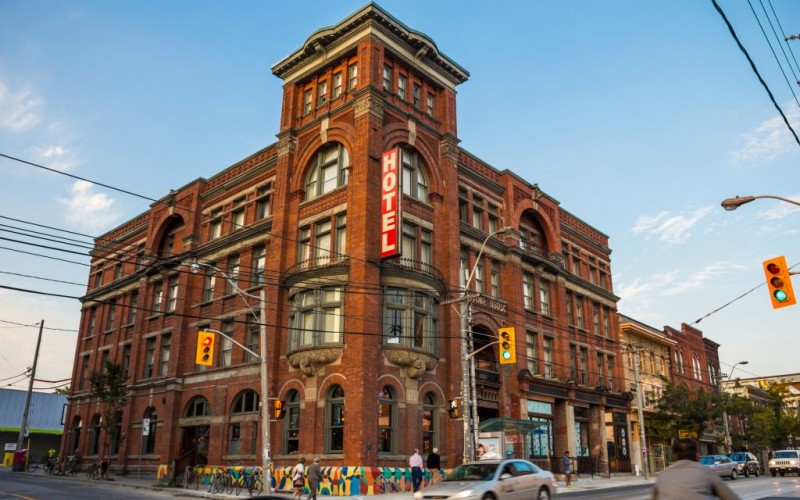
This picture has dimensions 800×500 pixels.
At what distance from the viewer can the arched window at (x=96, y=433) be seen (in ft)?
148

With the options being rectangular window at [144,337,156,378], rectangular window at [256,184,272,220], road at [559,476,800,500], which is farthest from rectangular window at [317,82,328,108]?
road at [559,476,800,500]

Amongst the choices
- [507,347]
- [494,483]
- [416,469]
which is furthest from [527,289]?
[494,483]

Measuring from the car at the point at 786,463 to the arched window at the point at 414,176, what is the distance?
31.0 m

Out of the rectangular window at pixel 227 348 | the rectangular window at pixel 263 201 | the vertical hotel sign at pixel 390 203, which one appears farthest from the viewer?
the rectangular window at pixel 263 201

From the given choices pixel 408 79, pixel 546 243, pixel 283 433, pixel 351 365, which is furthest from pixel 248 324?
pixel 546 243

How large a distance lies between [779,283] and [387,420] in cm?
1800

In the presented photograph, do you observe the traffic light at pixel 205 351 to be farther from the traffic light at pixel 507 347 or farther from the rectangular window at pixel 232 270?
the traffic light at pixel 507 347

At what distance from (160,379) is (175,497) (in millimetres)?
15959

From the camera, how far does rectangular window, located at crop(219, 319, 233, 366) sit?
36719mm

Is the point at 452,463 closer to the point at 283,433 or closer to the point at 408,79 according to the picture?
the point at 283,433

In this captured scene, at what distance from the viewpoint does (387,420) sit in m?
28.7

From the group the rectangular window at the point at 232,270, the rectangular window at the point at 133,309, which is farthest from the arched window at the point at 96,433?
the rectangular window at the point at 232,270

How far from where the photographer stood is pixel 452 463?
3055 cm

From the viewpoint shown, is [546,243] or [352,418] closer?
[352,418]
